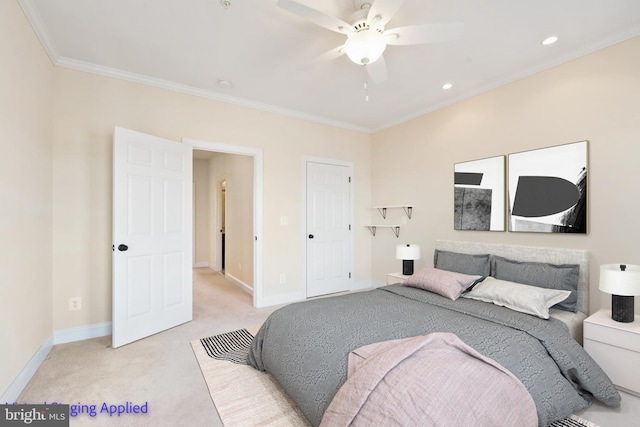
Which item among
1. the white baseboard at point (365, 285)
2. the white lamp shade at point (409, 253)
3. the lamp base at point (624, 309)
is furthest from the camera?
the white baseboard at point (365, 285)

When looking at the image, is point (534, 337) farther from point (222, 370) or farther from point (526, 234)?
point (222, 370)

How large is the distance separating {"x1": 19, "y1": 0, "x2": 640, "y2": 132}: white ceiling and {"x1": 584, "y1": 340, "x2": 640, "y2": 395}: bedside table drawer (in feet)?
7.81

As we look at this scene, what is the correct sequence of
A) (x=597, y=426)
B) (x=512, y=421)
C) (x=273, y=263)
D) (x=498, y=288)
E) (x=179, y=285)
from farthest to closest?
1. (x=273, y=263)
2. (x=179, y=285)
3. (x=498, y=288)
4. (x=597, y=426)
5. (x=512, y=421)

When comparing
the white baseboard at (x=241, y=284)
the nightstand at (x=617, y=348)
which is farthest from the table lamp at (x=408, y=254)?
the white baseboard at (x=241, y=284)

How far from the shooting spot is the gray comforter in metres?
1.52

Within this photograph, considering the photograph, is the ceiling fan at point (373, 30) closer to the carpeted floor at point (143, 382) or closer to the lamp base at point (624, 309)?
the lamp base at point (624, 309)

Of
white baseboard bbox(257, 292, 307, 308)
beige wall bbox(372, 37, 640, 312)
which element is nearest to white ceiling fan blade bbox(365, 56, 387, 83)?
beige wall bbox(372, 37, 640, 312)

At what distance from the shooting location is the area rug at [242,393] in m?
1.68

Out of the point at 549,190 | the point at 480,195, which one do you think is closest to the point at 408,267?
the point at 480,195

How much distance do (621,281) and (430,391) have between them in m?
1.87

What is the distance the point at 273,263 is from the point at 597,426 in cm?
322

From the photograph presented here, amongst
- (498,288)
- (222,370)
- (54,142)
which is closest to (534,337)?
(498,288)

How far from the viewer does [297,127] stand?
4172 mm

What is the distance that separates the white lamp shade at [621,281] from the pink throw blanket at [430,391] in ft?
4.20
